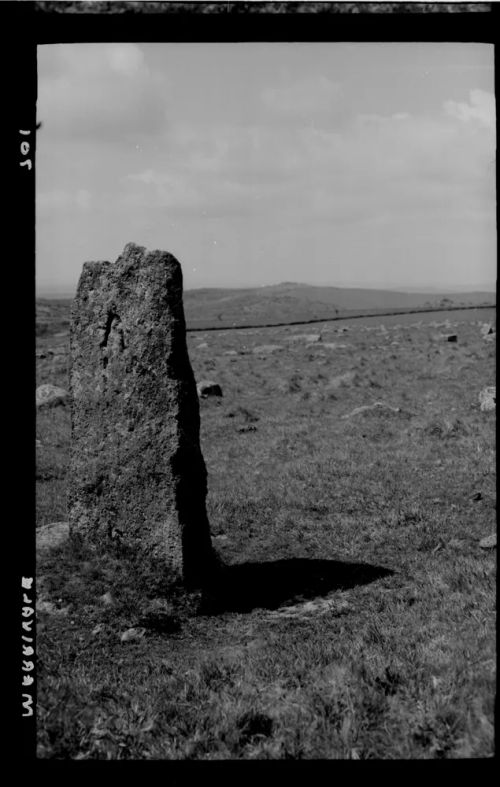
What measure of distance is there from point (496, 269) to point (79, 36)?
2.52m

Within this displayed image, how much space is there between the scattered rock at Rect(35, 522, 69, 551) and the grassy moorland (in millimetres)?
259

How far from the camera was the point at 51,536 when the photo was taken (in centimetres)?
874

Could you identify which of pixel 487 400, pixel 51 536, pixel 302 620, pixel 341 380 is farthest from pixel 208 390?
pixel 302 620

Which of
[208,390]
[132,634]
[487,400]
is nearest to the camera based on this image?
[132,634]

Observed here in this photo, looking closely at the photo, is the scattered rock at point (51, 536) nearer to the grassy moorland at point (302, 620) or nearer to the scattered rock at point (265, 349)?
the grassy moorland at point (302, 620)

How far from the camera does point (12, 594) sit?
364 cm

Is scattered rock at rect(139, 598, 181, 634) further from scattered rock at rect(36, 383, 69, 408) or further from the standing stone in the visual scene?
scattered rock at rect(36, 383, 69, 408)

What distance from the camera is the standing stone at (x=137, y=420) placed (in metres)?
7.50

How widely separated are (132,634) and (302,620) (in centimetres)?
179

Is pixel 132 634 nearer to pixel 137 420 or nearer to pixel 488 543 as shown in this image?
pixel 137 420

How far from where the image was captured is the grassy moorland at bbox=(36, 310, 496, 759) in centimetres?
458

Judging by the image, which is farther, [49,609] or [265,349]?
[265,349]

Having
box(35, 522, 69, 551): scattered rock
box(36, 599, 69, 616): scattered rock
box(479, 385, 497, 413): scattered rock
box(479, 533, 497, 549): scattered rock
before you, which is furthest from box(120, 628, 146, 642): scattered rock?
box(479, 385, 497, 413): scattered rock

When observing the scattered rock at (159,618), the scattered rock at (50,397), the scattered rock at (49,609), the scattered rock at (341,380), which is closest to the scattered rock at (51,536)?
the scattered rock at (49,609)
